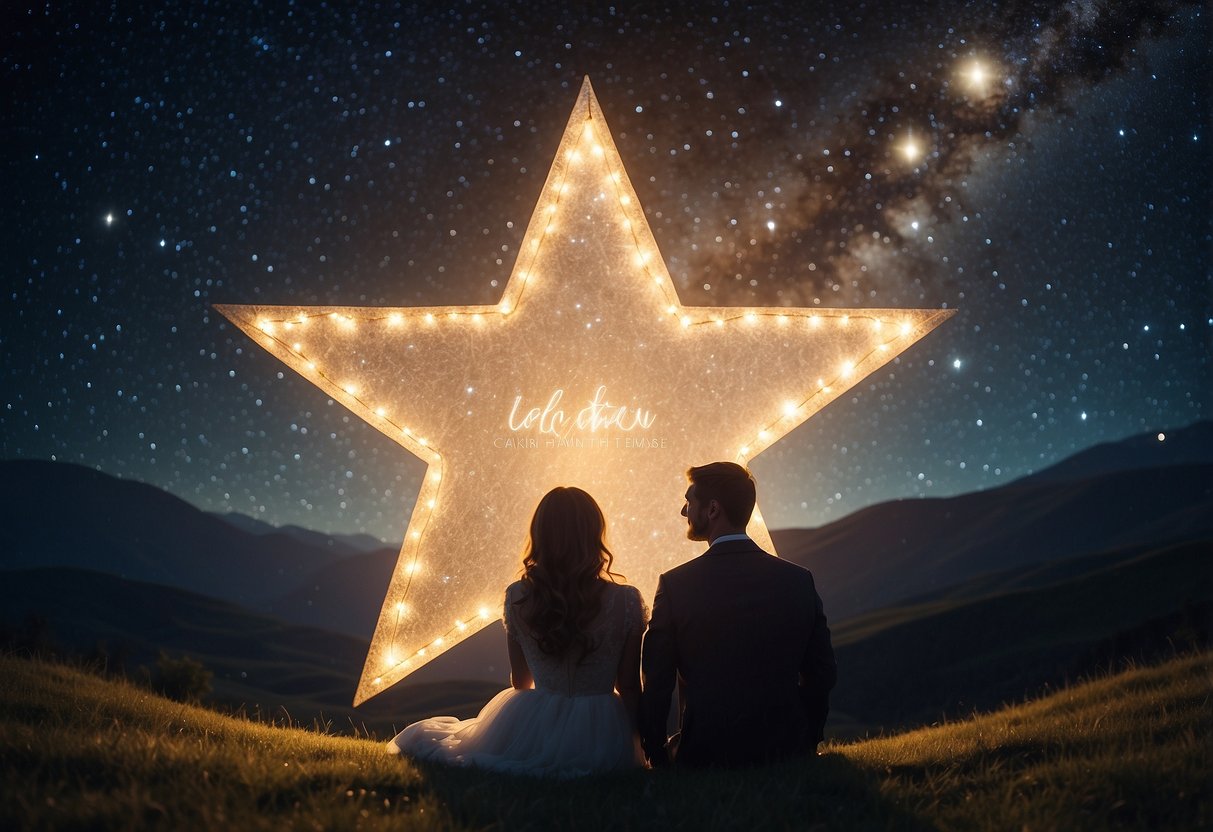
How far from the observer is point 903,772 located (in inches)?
127

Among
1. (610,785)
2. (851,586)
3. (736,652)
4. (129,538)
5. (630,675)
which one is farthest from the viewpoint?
(851,586)

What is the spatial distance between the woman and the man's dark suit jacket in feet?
1.01

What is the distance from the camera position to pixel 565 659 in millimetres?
3826

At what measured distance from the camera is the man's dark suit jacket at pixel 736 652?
3.45 meters

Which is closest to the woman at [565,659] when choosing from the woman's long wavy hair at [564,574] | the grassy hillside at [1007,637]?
the woman's long wavy hair at [564,574]

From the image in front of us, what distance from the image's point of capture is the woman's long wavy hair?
146 inches

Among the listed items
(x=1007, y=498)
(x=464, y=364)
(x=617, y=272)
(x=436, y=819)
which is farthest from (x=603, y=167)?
(x=1007, y=498)

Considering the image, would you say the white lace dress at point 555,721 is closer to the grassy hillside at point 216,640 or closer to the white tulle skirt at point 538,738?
the white tulle skirt at point 538,738

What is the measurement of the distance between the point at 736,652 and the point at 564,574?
90cm

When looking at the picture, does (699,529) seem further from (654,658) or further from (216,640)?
(216,640)

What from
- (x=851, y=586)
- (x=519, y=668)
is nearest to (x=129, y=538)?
(x=519, y=668)

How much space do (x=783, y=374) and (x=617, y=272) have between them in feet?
4.48

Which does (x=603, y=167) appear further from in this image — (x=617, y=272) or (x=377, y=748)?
(x=377, y=748)

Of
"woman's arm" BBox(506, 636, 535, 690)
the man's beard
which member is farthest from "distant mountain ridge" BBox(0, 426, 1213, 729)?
the man's beard
